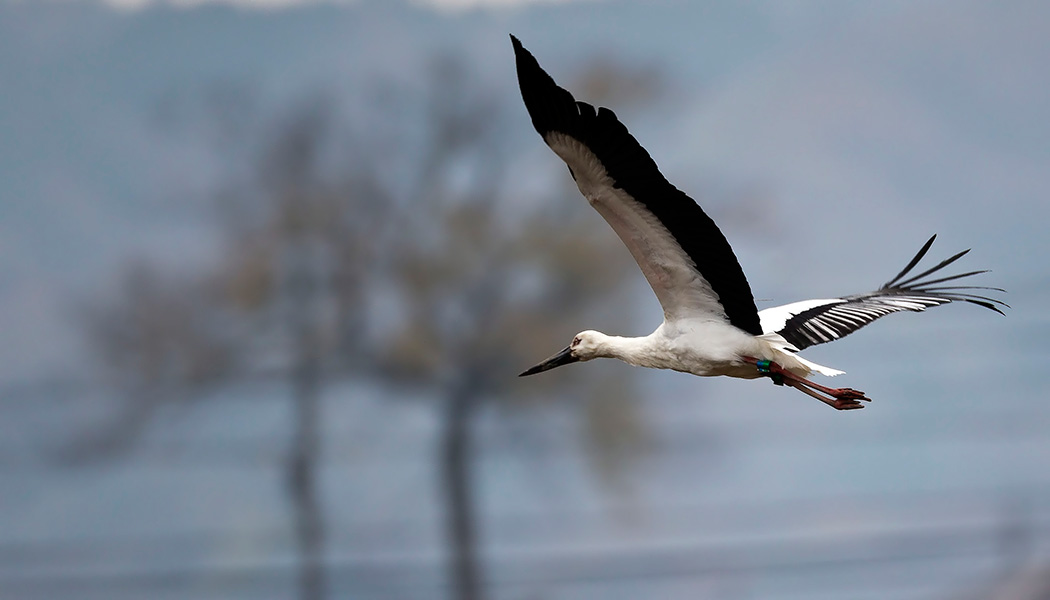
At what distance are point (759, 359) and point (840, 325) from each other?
754 millimetres

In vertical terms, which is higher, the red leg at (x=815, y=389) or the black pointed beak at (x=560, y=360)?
the black pointed beak at (x=560, y=360)

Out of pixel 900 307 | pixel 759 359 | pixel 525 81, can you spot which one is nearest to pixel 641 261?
pixel 759 359

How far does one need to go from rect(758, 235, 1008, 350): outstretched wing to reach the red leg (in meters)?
0.29

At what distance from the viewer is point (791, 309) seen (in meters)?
7.13

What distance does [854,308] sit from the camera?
7.11 meters

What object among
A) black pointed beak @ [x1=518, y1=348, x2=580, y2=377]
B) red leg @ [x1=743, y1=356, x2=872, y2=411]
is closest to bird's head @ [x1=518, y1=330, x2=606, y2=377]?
black pointed beak @ [x1=518, y1=348, x2=580, y2=377]

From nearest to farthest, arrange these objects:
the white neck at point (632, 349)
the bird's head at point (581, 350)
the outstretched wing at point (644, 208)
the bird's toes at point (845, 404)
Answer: the outstretched wing at point (644, 208), the bird's toes at point (845, 404), the white neck at point (632, 349), the bird's head at point (581, 350)

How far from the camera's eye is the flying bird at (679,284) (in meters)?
5.55

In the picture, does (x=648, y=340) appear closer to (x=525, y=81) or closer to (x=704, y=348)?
(x=704, y=348)

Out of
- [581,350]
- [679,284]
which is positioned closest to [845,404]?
[679,284]

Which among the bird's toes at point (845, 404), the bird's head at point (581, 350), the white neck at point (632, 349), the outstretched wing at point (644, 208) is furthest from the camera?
the bird's head at point (581, 350)

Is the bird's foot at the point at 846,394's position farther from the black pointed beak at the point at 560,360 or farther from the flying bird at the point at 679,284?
the black pointed beak at the point at 560,360

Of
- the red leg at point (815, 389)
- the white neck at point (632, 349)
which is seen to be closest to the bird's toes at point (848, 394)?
the red leg at point (815, 389)

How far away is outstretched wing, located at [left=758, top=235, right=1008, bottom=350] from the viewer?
669 cm
